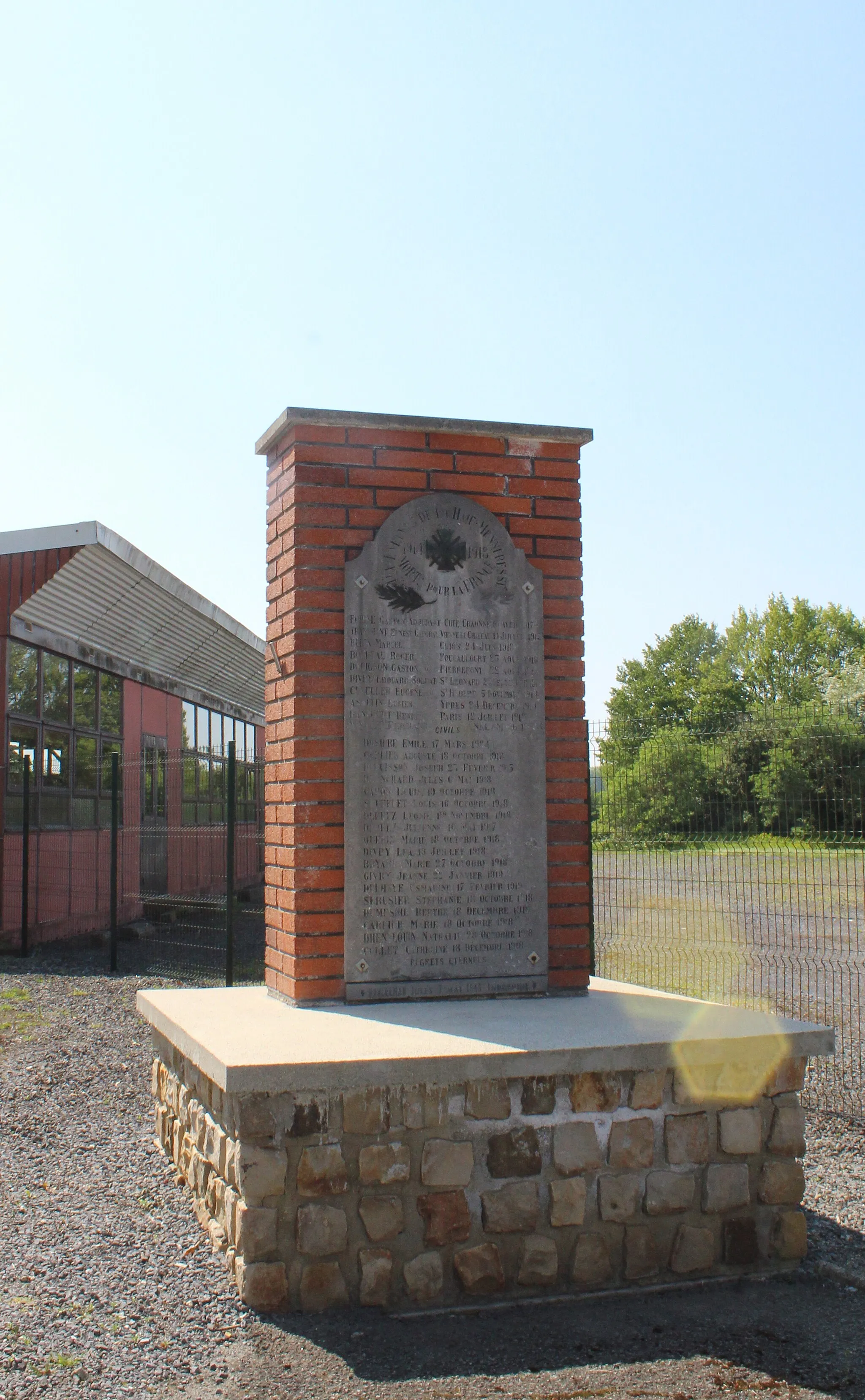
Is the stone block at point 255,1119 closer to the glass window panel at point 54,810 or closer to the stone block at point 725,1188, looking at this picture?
the stone block at point 725,1188

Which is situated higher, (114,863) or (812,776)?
(812,776)

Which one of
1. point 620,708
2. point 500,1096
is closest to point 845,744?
point 500,1096

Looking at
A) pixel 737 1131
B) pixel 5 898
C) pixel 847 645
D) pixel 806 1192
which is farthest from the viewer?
pixel 847 645

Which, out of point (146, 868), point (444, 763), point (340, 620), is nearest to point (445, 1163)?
point (444, 763)

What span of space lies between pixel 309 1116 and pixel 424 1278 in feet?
2.14

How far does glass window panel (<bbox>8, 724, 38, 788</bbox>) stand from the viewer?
11641 mm

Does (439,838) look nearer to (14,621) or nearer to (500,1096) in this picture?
(500,1096)

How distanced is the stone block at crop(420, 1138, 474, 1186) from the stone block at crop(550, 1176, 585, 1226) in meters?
0.31

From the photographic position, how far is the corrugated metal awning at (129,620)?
11.6 metres

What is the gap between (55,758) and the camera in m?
12.8

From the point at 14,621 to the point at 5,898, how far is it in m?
2.86

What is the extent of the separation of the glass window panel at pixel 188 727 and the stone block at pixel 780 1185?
559 inches

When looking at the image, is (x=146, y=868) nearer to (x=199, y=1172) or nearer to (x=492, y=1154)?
(x=199, y=1172)

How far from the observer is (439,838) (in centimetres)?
451
